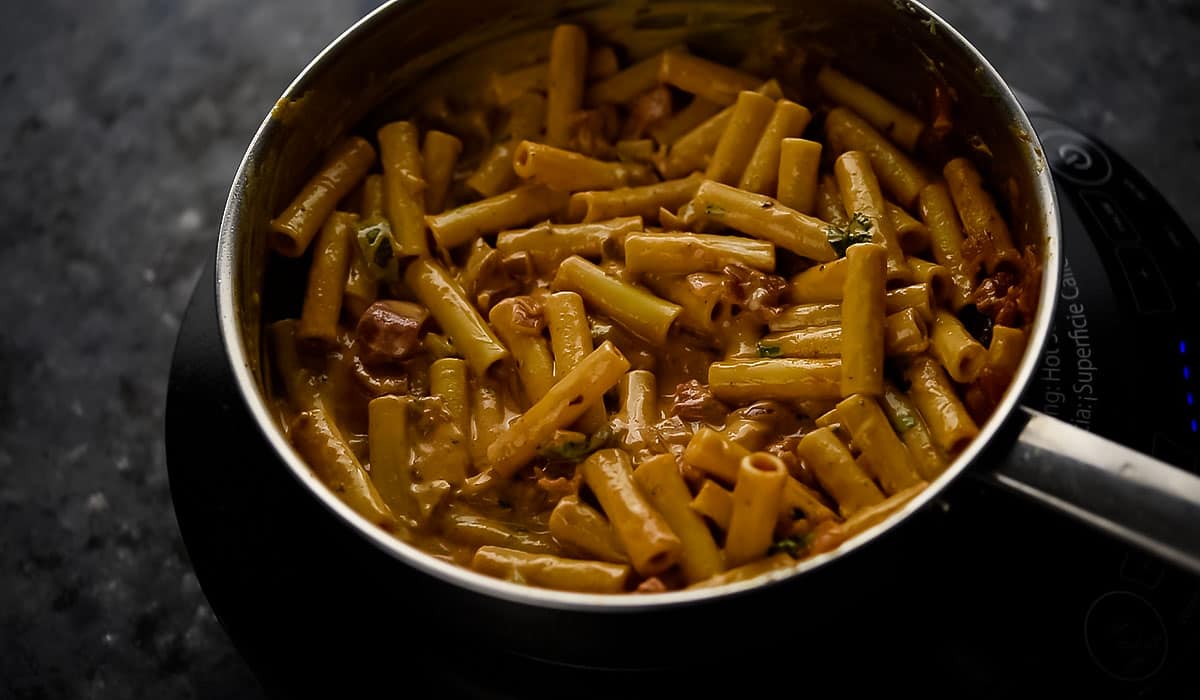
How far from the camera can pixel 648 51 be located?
193 cm

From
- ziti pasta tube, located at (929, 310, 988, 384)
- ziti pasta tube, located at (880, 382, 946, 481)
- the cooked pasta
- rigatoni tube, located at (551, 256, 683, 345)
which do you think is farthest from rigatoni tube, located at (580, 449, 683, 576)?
ziti pasta tube, located at (929, 310, 988, 384)

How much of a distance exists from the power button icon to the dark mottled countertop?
34 cm

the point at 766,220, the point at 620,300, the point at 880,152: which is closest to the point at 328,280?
the point at 620,300

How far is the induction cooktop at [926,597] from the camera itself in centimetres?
138

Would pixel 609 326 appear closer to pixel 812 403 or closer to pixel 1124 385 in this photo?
pixel 812 403

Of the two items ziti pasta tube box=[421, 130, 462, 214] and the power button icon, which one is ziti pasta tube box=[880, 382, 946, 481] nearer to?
the power button icon

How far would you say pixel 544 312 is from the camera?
1612 mm

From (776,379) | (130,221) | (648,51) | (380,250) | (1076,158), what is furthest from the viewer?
(130,221)

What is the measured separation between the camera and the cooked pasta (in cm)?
138

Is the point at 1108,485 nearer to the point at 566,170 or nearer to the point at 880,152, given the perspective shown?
the point at 880,152

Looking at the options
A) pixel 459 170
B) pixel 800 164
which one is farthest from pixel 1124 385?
pixel 459 170

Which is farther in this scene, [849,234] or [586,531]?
[849,234]

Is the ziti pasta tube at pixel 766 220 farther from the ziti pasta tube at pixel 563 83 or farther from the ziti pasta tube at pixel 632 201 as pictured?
the ziti pasta tube at pixel 563 83

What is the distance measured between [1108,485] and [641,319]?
2.23ft
